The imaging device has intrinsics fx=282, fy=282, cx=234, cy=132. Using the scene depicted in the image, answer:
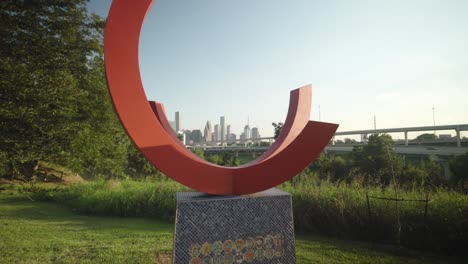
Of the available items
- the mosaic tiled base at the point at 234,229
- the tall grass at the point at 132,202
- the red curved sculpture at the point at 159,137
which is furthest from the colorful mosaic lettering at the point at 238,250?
the tall grass at the point at 132,202

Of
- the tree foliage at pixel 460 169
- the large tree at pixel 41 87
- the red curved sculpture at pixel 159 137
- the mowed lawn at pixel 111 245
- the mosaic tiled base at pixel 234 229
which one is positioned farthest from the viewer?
the tree foliage at pixel 460 169

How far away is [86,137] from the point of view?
486 inches

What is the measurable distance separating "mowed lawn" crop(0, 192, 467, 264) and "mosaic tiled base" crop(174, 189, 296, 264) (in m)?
1.89

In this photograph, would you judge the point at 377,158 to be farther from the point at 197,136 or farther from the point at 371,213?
the point at 197,136

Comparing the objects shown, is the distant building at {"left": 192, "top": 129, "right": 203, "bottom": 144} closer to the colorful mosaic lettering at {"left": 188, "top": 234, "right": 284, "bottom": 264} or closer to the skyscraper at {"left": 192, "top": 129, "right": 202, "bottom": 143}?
the skyscraper at {"left": 192, "top": 129, "right": 202, "bottom": 143}

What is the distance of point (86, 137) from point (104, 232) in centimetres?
623

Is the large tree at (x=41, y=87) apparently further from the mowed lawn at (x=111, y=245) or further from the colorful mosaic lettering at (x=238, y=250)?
the colorful mosaic lettering at (x=238, y=250)

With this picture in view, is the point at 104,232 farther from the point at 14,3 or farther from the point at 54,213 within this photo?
the point at 14,3

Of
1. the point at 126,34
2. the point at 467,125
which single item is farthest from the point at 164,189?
the point at 467,125

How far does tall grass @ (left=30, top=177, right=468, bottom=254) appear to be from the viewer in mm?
6054

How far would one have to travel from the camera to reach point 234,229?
379cm

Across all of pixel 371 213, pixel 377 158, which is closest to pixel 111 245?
pixel 371 213

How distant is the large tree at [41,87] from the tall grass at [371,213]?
3009 millimetres

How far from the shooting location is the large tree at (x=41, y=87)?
7773 mm
